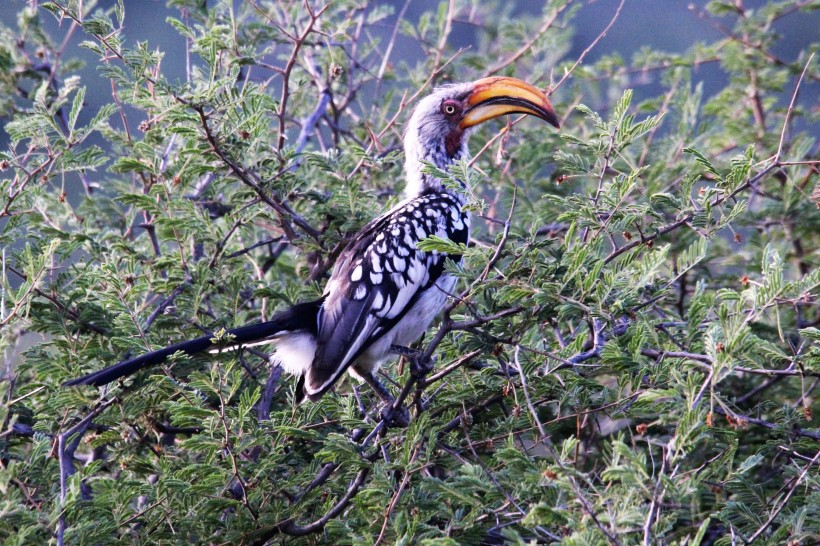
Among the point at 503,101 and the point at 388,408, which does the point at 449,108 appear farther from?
the point at 388,408

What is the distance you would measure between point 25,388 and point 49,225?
2.91ft

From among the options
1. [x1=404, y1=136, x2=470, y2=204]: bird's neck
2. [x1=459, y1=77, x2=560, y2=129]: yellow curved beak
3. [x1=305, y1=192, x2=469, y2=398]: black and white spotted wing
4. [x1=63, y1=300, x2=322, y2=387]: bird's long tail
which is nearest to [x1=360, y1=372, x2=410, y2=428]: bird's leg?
[x1=305, y1=192, x2=469, y2=398]: black and white spotted wing

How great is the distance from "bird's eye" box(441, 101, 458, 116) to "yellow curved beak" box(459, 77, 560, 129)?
62mm

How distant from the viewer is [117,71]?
10.3ft

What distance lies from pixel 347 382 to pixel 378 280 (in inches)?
27.8

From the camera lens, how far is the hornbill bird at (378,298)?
3400 mm

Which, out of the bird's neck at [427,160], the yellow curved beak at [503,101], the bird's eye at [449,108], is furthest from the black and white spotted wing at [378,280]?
the bird's eye at [449,108]

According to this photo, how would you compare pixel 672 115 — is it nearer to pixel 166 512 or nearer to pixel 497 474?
pixel 497 474

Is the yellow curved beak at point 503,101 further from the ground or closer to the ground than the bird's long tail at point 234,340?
further from the ground

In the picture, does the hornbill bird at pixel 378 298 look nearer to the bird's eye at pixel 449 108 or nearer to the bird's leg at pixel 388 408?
the bird's leg at pixel 388 408

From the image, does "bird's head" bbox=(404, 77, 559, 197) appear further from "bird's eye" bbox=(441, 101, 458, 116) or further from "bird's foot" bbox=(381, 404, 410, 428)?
"bird's foot" bbox=(381, 404, 410, 428)

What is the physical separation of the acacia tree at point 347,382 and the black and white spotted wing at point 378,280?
13 centimetres

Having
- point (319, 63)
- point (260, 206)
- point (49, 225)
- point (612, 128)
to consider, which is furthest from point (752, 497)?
point (319, 63)

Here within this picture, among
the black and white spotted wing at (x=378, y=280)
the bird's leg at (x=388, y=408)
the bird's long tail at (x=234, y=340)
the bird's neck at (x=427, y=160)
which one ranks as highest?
the bird's neck at (x=427, y=160)
